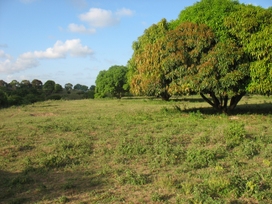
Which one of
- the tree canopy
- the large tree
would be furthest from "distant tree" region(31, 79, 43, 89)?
the tree canopy

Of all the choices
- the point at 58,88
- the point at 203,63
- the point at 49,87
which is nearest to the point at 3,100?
the point at 203,63

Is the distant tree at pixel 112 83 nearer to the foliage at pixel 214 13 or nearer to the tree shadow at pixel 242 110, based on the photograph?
the tree shadow at pixel 242 110

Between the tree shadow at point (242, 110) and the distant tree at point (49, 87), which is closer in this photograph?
the tree shadow at point (242, 110)

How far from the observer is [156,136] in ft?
30.2

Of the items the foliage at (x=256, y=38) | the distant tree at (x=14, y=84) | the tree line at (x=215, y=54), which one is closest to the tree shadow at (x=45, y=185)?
the tree line at (x=215, y=54)

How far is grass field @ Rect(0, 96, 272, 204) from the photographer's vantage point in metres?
4.90

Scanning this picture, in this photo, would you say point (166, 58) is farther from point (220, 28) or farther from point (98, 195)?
point (98, 195)

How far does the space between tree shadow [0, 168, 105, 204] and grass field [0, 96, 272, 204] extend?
0.02 meters

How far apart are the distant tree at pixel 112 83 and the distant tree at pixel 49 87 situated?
12992 mm

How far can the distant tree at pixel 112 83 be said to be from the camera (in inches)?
1618

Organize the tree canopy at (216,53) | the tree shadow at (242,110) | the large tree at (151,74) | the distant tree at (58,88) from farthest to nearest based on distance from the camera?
the distant tree at (58,88)
the tree shadow at (242,110)
the large tree at (151,74)
the tree canopy at (216,53)

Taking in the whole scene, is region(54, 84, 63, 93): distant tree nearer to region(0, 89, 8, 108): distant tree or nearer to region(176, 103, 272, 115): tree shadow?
region(0, 89, 8, 108): distant tree

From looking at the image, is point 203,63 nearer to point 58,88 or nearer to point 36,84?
point 36,84

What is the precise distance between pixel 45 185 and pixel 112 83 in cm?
3644
